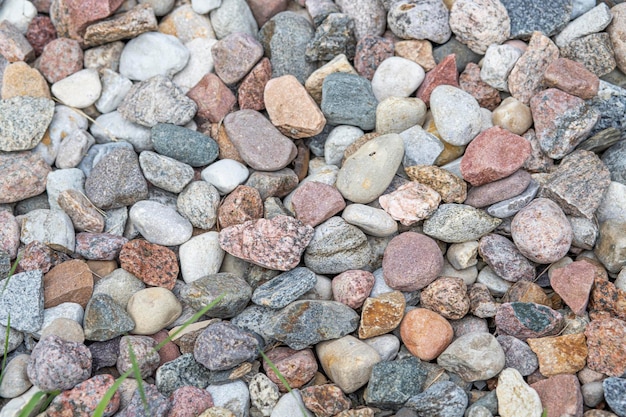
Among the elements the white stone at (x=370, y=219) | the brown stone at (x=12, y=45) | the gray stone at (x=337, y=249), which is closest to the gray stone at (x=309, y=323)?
the gray stone at (x=337, y=249)

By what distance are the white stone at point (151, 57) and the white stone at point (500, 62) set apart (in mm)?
933

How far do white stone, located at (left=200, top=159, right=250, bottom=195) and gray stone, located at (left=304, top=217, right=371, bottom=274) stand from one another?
30 cm

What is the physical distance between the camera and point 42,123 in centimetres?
191

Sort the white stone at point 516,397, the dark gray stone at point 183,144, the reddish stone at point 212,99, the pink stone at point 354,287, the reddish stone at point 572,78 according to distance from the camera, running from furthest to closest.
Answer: the reddish stone at point 212,99 → the dark gray stone at point 183,144 → the reddish stone at point 572,78 → the pink stone at point 354,287 → the white stone at point 516,397

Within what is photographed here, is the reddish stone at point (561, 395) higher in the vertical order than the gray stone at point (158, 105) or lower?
lower

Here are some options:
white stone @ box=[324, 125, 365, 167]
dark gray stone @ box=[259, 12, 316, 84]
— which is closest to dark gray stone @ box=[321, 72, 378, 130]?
white stone @ box=[324, 125, 365, 167]

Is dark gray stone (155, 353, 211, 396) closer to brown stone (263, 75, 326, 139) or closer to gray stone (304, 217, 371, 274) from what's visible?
gray stone (304, 217, 371, 274)

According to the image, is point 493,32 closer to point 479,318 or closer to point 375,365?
point 479,318

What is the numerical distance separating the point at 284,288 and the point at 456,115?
0.68 metres

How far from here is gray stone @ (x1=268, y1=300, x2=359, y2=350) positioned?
160 cm

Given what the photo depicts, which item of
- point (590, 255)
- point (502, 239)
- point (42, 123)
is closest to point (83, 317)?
point (42, 123)

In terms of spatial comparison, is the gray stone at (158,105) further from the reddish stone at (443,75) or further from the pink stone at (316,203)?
the reddish stone at (443,75)

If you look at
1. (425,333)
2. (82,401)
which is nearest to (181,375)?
(82,401)

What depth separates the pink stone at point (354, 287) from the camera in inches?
66.3
